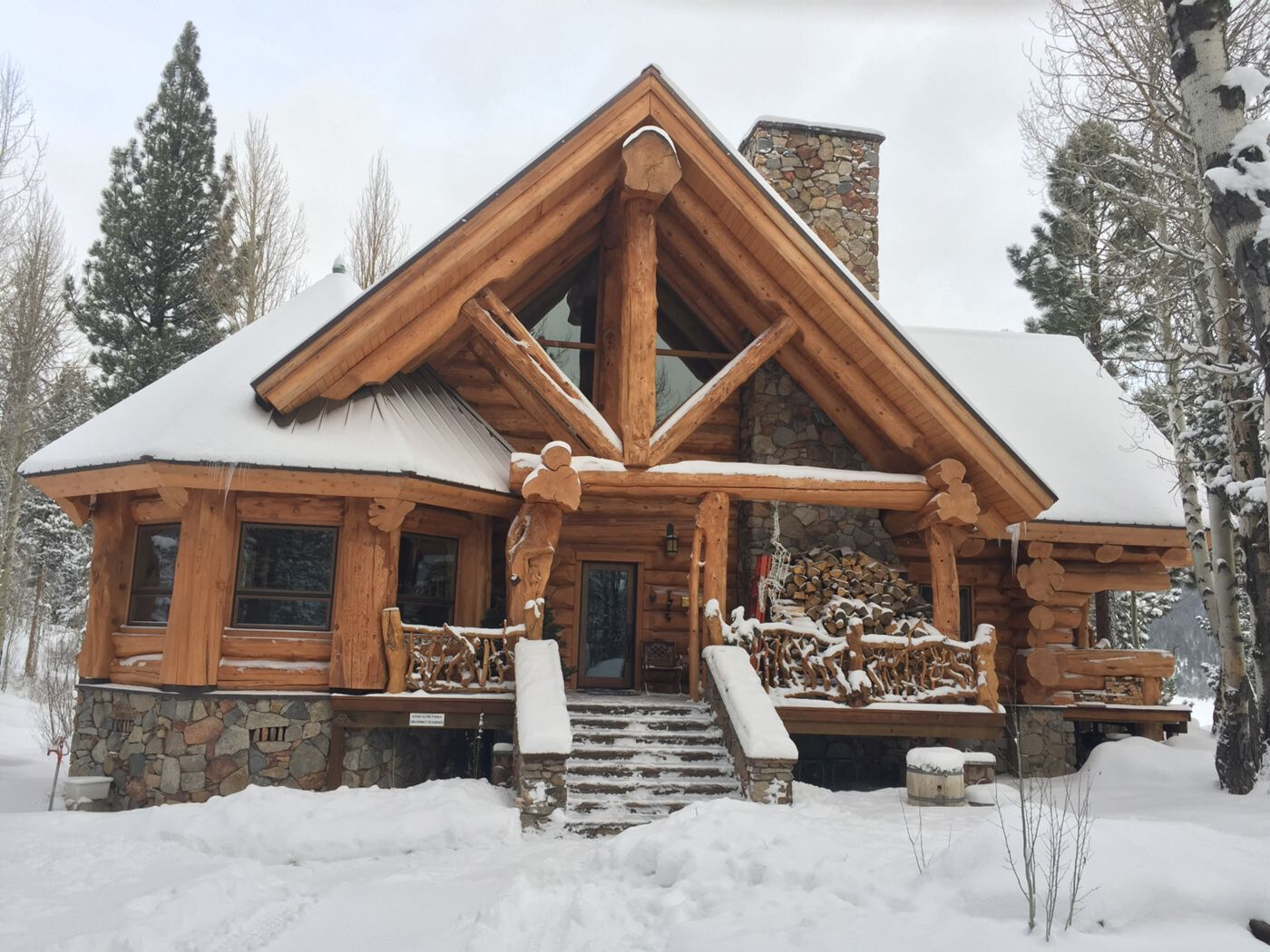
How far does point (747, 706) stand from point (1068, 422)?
28.0ft

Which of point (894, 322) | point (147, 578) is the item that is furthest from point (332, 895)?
point (894, 322)

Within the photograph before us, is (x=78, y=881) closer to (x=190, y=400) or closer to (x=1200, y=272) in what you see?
(x=190, y=400)

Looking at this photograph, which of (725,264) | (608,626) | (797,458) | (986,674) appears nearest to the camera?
(986,674)

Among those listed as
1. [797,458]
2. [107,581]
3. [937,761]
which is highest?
[797,458]

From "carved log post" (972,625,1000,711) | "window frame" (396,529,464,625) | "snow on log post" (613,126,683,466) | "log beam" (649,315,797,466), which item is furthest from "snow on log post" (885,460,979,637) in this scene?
"window frame" (396,529,464,625)

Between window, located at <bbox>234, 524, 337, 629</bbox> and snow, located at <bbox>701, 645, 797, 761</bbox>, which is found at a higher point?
window, located at <bbox>234, 524, 337, 629</bbox>

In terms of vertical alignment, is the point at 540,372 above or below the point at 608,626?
above

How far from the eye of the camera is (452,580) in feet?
38.2

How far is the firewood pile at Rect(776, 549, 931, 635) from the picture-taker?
11.5m

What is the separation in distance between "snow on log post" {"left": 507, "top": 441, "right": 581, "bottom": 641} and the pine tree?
53.8 feet

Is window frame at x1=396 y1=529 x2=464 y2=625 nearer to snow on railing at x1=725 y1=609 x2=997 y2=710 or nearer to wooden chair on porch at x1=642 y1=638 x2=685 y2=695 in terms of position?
wooden chair on porch at x1=642 y1=638 x2=685 y2=695

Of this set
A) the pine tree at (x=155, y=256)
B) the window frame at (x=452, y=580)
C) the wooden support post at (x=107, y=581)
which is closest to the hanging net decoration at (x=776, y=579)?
the window frame at (x=452, y=580)

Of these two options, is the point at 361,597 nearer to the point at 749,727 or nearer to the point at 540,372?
the point at 540,372

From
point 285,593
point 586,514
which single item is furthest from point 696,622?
point 285,593
